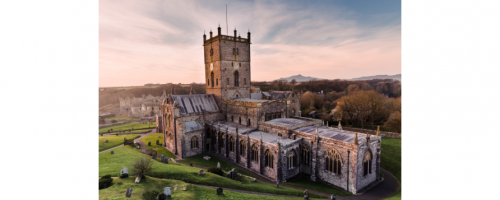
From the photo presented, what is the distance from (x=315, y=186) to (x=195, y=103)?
64.5ft

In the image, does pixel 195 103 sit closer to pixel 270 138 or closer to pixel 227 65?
pixel 227 65

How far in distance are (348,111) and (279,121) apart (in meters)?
20.3

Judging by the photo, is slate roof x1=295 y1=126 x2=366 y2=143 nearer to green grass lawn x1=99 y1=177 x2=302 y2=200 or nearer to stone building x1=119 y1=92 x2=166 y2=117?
green grass lawn x1=99 y1=177 x2=302 y2=200

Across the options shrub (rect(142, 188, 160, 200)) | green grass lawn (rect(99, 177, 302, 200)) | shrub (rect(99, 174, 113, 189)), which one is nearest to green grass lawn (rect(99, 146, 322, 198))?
green grass lawn (rect(99, 177, 302, 200))

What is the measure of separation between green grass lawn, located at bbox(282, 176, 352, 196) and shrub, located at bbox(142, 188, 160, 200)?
1182 cm

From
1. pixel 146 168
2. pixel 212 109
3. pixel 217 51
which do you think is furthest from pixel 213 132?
pixel 146 168

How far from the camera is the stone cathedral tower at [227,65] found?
30.0 m

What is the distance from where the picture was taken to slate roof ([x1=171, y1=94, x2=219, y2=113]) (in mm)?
28370

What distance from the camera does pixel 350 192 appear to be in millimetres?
17469

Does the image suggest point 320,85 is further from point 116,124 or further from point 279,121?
point 116,124

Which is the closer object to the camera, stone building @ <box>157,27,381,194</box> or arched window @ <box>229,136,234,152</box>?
stone building @ <box>157,27,381,194</box>

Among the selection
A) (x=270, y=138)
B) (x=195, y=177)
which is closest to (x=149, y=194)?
(x=195, y=177)

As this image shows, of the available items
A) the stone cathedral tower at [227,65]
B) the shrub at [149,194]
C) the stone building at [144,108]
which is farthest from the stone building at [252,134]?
the stone building at [144,108]

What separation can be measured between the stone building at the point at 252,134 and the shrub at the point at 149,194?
10.7 metres
